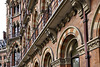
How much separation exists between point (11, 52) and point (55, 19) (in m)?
28.2

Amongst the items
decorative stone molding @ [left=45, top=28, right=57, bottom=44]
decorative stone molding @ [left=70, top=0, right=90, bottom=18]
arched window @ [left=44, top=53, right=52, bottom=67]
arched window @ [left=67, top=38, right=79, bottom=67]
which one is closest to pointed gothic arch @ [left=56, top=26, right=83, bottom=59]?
arched window @ [left=67, top=38, right=79, bottom=67]

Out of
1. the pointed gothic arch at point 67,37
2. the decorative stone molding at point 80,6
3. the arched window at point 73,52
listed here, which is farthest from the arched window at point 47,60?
the decorative stone molding at point 80,6

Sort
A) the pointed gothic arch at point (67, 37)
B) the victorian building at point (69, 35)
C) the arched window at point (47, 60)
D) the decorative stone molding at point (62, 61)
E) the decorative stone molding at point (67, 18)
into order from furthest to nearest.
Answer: the arched window at point (47, 60)
the decorative stone molding at point (62, 61)
the decorative stone molding at point (67, 18)
the pointed gothic arch at point (67, 37)
the victorian building at point (69, 35)

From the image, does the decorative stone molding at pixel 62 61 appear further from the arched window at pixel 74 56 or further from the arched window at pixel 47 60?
the arched window at pixel 47 60

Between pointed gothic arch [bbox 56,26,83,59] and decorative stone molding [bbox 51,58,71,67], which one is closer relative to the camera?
pointed gothic arch [bbox 56,26,83,59]

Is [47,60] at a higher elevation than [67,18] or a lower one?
lower

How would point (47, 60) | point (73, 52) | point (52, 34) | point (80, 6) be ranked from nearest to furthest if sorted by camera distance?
point (80, 6)
point (73, 52)
point (52, 34)
point (47, 60)

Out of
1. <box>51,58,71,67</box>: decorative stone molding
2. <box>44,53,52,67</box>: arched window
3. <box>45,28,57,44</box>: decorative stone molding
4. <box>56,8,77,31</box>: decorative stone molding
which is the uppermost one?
<box>56,8,77,31</box>: decorative stone molding

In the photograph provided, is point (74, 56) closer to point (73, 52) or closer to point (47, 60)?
point (73, 52)

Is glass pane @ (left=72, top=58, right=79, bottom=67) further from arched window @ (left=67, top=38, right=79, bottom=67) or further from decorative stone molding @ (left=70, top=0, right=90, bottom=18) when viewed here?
decorative stone molding @ (left=70, top=0, right=90, bottom=18)

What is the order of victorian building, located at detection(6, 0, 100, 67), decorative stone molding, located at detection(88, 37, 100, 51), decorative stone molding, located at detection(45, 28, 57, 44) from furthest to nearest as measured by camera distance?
decorative stone molding, located at detection(45, 28, 57, 44) → victorian building, located at detection(6, 0, 100, 67) → decorative stone molding, located at detection(88, 37, 100, 51)

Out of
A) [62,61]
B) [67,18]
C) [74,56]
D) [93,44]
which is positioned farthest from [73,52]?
[93,44]

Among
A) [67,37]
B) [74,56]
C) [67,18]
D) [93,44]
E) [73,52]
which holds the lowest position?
[93,44]

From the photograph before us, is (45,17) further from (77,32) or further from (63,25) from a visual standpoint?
(77,32)
